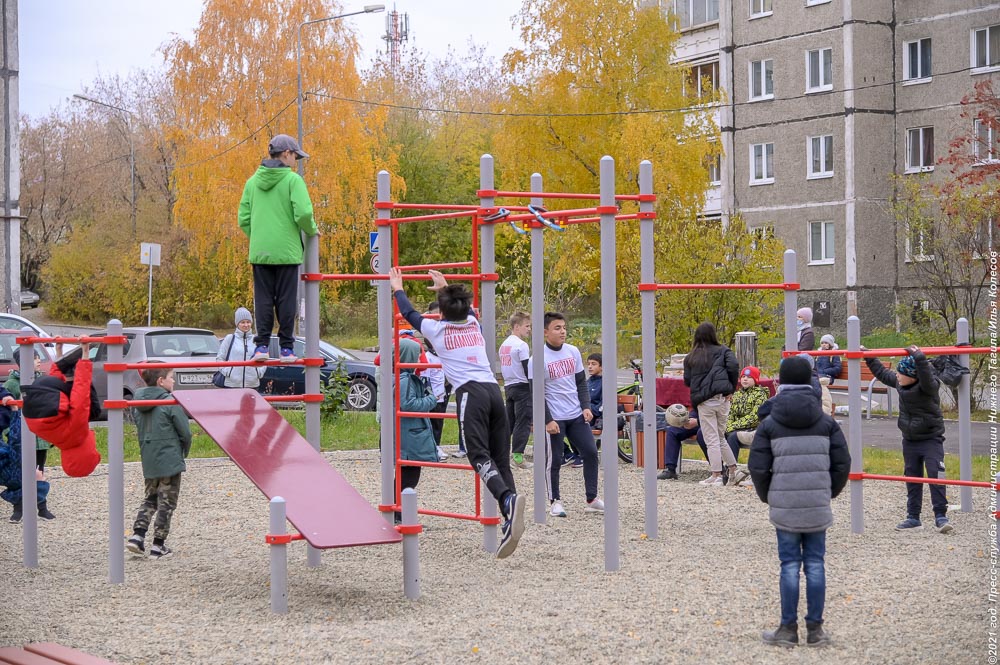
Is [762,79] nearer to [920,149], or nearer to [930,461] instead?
[920,149]

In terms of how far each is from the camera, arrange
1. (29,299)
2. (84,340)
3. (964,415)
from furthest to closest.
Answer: (29,299), (964,415), (84,340)

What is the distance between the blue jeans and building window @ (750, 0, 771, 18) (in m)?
31.4

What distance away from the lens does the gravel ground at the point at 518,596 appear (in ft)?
18.4

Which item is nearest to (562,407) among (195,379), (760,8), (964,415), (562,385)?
(562,385)

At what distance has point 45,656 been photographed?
17.5 feet

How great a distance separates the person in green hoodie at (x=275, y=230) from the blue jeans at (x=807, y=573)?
11.4ft

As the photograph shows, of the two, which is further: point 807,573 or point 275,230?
point 275,230

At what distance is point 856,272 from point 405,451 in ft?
87.1

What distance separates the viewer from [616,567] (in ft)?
24.7

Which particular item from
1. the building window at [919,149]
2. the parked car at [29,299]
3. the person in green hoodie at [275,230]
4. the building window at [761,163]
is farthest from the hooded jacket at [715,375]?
the parked car at [29,299]

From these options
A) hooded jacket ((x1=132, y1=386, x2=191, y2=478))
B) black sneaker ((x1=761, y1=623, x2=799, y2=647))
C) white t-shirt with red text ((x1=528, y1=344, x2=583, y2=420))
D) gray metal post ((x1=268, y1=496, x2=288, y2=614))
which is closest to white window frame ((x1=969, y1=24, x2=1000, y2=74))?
white t-shirt with red text ((x1=528, y1=344, x2=583, y2=420))

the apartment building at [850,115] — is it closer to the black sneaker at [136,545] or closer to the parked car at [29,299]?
the black sneaker at [136,545]

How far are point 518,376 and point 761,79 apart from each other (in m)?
Answer: 27.6

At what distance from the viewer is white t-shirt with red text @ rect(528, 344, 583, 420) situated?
9.79 m
